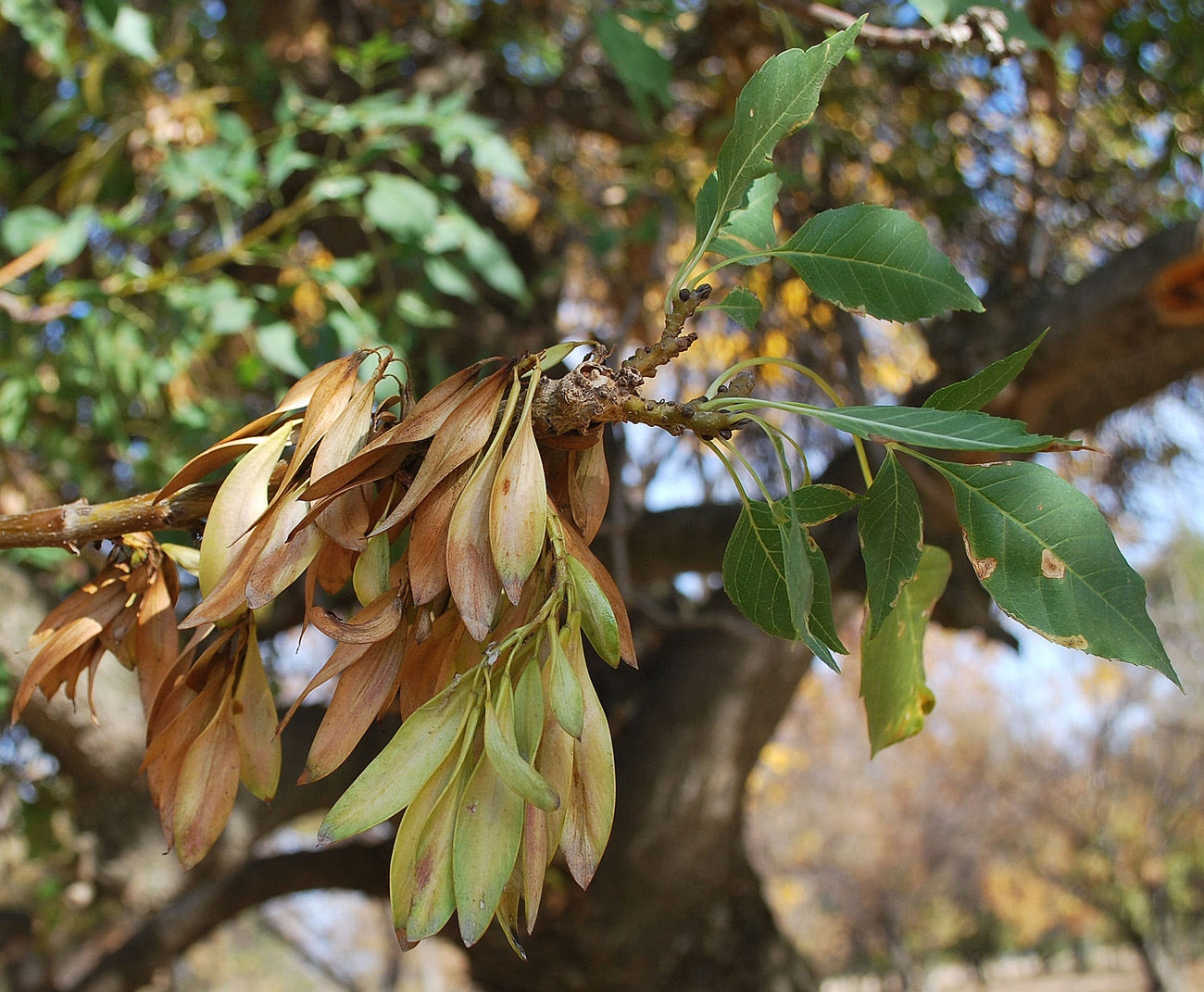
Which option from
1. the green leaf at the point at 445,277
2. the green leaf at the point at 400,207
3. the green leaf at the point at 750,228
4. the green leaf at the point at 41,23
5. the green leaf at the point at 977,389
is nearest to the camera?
the green leaf at the point at 977,389

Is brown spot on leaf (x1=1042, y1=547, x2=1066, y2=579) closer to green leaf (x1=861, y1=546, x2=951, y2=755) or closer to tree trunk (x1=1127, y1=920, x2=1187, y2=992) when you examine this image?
green leaf (x1=861, y1=546, x2=951, y2=755)

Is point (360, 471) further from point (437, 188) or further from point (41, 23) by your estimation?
point (41, 23)

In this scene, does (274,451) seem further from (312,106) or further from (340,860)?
(340,860)

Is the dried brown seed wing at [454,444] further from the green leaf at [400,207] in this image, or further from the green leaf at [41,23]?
the green leaf at [41,23]

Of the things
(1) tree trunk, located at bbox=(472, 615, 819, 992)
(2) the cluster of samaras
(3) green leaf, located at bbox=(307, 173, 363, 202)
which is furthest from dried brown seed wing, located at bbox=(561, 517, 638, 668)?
(1) tree trunk, located at bbox=(472, 615, 819, 992)

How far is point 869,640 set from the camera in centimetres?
70

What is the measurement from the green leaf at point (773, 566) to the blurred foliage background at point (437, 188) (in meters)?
0.73

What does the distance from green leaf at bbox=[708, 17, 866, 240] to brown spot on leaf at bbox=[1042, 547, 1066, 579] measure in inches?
11.7

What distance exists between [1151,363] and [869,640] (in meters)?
1.73

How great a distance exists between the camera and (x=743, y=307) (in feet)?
2.37

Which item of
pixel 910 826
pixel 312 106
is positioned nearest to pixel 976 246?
pixel 312 106

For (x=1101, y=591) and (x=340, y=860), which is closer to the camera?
(x=1101, y=591)

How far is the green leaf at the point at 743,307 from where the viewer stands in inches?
28.2

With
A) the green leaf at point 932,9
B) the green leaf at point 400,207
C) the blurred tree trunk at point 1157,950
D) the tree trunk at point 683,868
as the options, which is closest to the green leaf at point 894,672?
the green leaf at point 932,9
